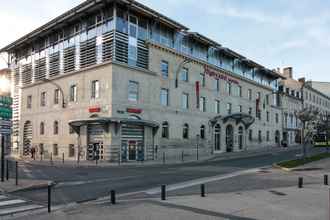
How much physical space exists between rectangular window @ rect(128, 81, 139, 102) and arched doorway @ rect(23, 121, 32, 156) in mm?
18067

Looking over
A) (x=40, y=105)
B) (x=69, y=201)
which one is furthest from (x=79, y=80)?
(x=69, y=201)

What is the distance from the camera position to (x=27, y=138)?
44750 millimetres

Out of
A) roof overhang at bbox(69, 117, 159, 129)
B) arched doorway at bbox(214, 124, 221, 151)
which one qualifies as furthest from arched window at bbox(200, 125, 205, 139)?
roof overhang at bbox(69, 117, 159, 129)

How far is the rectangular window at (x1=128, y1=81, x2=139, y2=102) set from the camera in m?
33.7

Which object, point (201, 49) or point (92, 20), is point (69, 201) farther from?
point (201, 49)

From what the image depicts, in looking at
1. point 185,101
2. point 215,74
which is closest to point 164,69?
point 185,101

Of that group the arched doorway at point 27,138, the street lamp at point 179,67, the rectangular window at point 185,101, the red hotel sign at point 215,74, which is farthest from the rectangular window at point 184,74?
the arched doorway at point 27,138

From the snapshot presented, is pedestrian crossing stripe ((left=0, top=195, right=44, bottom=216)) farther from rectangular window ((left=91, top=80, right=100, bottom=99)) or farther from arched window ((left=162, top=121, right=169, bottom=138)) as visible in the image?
arched window ((left=162, top=121, right=169, bottom=138))

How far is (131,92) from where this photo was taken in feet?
111

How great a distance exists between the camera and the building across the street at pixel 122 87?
32531 millimetres

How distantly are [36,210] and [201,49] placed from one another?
117 ft

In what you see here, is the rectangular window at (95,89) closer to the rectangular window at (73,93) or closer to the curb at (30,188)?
the rectangular window at (73,93)

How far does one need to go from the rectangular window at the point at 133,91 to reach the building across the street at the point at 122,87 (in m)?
0.10

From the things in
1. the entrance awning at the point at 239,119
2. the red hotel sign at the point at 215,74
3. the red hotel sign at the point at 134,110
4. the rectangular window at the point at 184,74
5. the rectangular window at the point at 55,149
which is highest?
the red hotel sign at the point at 215,74
